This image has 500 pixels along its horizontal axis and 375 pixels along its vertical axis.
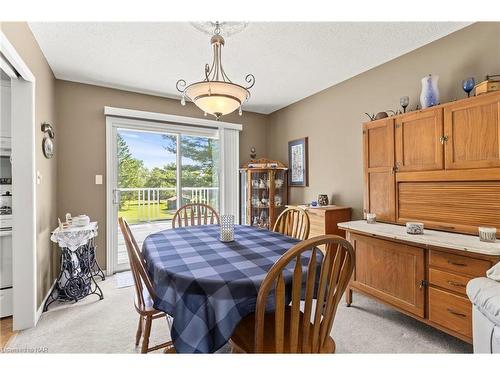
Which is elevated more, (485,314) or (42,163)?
(42,163)

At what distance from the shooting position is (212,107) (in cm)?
167

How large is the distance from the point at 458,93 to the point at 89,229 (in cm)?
366

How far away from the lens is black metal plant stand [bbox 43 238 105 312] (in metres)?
2.56

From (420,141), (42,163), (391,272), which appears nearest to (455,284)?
(391,272)

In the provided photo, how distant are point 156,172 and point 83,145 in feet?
3.41

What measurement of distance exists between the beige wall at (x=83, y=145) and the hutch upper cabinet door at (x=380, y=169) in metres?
3.02

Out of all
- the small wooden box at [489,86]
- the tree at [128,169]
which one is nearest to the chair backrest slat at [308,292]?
the small wooden box at [489,86]

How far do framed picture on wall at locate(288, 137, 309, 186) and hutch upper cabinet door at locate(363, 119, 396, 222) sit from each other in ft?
4.13

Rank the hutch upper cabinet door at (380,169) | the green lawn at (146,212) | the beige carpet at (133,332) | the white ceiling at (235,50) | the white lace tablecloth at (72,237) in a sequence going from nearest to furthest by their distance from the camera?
1. the beige carpet at (133,332)
2. the white ceiling at (235,50)
3. the hutch upper cabinet door at (380,169)
4. the white lace tablecloth at (72,237)
5. the green lawn at (146,212)

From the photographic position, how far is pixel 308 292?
1.03 metres

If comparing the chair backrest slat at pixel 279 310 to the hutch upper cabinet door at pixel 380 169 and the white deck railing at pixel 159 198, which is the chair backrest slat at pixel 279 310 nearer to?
the hutch upper cabinet door at pixel 380 169

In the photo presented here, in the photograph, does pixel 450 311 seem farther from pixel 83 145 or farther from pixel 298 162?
pixel 83 145

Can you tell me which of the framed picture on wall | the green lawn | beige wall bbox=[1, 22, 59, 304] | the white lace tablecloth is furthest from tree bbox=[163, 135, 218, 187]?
the white lace tablecloth

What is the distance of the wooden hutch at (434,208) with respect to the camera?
5.41 feet
